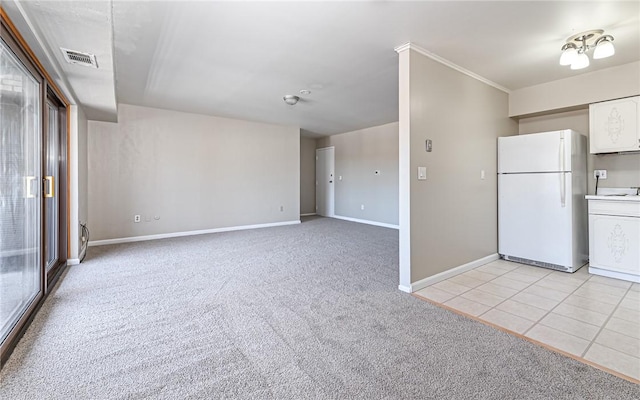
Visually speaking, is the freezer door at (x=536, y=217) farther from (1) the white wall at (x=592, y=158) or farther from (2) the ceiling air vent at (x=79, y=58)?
(2) the ceiling air vent at (x=79, y=58)

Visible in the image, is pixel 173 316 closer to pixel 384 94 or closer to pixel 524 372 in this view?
pixel 524 372

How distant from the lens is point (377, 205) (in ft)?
22.4

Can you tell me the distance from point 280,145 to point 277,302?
4802 mm

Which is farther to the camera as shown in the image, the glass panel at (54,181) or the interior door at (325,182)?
the interior door at (325,182)

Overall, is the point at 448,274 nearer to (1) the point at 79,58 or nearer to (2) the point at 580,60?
(2) the point at 580,60

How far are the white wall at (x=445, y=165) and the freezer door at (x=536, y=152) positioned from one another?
0.46 ft

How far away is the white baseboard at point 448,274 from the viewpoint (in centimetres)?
272

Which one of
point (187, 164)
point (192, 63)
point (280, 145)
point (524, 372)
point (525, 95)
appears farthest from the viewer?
point (280, 145)

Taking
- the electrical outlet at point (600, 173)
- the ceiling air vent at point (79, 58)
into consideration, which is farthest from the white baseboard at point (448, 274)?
the ceiling air vent at point (79, 58)

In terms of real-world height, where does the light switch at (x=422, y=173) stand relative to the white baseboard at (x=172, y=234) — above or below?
above

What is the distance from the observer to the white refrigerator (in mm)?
3238

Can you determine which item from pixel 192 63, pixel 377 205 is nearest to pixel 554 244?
pixel 377 205

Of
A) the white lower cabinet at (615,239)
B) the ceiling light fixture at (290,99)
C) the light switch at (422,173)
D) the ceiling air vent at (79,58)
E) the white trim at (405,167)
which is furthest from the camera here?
the ceiling light fixture at (290,99)

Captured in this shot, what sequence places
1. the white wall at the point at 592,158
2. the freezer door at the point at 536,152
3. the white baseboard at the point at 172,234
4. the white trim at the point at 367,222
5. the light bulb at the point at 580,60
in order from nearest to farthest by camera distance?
1. the light bulb at the point at 580,60
2. the freezer door at the point at 536,152
3. the white wall at the point at 592,158
4. the white baseboard at the point at 172,234
5. the white trim at the point at 367,222
